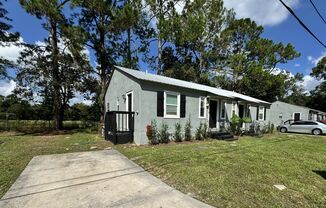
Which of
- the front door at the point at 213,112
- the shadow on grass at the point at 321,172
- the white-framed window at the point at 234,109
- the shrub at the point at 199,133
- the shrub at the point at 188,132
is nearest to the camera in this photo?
the shadow on grass at the point at 321,172

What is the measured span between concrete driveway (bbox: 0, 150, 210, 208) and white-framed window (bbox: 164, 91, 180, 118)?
4.79m

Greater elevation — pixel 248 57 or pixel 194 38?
pixel 194 38

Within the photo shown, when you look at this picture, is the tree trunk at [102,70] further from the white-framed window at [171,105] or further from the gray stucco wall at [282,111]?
the gray stucco wall at [282,111]

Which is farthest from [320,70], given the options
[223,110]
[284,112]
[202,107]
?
[202,107]

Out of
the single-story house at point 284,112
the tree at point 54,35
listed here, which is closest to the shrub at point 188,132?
the tree at point 54,35

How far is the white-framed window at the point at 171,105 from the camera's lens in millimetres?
10489

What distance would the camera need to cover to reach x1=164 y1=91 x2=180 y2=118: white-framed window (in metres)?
10.5

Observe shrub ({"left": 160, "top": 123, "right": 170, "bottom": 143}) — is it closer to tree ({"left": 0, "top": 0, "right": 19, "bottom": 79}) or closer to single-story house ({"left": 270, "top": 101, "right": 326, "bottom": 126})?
tree ({"left": 0, "top": 0, "right": 19, "bottom": 79})

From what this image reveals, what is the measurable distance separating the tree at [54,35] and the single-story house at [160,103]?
21.0ft

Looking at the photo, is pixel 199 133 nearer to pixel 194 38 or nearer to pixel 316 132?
pixel 316 132

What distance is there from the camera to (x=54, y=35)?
17812 millimetres

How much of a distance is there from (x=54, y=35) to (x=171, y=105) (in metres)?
13.7

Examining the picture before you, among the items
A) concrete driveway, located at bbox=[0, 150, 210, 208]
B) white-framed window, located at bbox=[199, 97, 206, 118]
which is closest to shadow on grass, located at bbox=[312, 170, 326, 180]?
concrete driveway, located at bbox=[0, 150, 210, 208]

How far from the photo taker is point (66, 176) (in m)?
4.96
